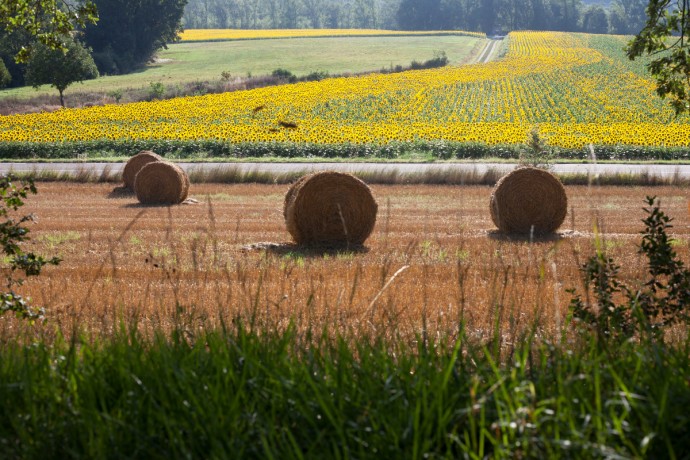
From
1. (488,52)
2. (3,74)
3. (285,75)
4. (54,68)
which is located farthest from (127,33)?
(488,52)

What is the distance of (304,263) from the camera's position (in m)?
14.1

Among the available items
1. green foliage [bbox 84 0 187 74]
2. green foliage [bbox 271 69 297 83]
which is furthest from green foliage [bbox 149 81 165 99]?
green foliage [bbox 84 0 187 74]

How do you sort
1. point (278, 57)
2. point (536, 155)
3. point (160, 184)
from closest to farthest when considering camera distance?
point (160, 184)
point (536, 155)
point (278, 57)

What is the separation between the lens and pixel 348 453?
10.2 feet

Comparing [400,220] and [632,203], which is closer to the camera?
[400,220]

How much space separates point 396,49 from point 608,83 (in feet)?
150

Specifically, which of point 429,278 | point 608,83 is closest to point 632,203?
point 429,278

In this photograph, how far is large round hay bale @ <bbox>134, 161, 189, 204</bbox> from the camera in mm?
25109

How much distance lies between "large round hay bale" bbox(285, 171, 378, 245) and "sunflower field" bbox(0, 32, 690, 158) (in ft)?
24.6

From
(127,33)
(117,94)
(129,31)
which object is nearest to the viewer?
(117,94)

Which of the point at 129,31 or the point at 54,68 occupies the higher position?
the point at 129,31

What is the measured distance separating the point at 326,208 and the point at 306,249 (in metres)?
0.89

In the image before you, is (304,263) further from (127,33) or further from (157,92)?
(127,33)

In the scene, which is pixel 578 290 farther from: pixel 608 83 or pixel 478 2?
pixel 478 2
